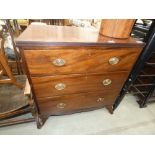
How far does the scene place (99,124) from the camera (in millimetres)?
1583

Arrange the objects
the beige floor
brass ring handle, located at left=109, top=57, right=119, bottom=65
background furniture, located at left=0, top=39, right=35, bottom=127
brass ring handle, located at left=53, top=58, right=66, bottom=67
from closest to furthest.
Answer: brass ring handle, located at left=53, top=58, right=66, bottom=67
brass ring handle, located at left=109, top=57, right=119, bottom=65
background furniture, located at left=0, top=39, right=35, bottom=127
the beige floor

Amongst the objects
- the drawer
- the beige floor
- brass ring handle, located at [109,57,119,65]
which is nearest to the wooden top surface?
brass ring handle, located at [109,57,119,65]

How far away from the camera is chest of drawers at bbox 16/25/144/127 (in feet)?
2.88

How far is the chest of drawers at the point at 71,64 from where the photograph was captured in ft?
2.88

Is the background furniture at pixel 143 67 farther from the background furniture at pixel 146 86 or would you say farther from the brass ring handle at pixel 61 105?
the brass ring handle at pixel 61 105

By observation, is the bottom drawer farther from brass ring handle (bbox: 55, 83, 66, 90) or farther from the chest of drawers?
brass ring handle (bbox: 55, 83, 66, 90)

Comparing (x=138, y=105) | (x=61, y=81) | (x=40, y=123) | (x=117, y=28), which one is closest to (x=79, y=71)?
(x=61, y=81)

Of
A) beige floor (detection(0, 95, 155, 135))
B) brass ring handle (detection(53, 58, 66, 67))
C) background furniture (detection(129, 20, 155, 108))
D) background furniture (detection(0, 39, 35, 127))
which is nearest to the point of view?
brass ring handle (detection(53, 58, 66, 67))

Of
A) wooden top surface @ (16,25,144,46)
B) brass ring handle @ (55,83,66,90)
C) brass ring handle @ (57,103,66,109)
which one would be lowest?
brass ring handle @ (57,103,66,109)

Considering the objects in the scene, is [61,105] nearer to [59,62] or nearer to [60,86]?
[60,86]

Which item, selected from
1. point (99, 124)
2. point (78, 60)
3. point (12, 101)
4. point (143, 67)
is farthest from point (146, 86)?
point (12, 101)
